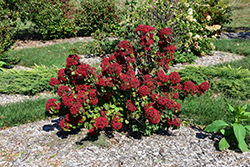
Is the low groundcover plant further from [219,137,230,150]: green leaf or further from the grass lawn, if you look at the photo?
the grass lawn

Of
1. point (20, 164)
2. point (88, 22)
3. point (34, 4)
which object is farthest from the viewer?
point (88, 22)

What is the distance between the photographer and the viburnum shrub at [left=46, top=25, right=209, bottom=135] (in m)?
3.11

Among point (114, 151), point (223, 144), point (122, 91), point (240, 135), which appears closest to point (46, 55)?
point (122, 91)

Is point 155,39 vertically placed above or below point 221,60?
above

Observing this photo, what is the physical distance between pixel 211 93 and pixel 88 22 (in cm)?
818

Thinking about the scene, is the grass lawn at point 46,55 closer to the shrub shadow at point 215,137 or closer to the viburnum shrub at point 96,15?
the viburnum shrub at point 96,15

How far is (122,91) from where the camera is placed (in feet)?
11.4

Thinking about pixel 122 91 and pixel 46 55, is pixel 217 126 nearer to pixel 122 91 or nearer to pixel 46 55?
pixel 122 91

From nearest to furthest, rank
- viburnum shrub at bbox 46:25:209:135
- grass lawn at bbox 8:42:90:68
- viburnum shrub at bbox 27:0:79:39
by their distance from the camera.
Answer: viburnum shrub at bbox 46:25:209:135, grass lawn at bbox 8:42:90:68, viburnum shrub at bbox 27:0:79:39

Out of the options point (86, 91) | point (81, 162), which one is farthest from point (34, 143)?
point (86, 91)

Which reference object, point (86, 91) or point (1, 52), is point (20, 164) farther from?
point (1, 52)

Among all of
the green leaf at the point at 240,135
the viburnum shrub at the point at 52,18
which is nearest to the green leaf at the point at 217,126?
the green leaf at the point at 240,135

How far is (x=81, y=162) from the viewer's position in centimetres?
296

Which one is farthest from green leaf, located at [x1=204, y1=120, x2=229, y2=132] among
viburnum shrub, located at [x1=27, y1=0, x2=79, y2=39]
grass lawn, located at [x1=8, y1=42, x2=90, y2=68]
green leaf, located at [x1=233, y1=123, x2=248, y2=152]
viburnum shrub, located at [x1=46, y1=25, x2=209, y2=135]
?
viburnum shrub, located at [x1=27, y1=0, x2=79, y2=39]
